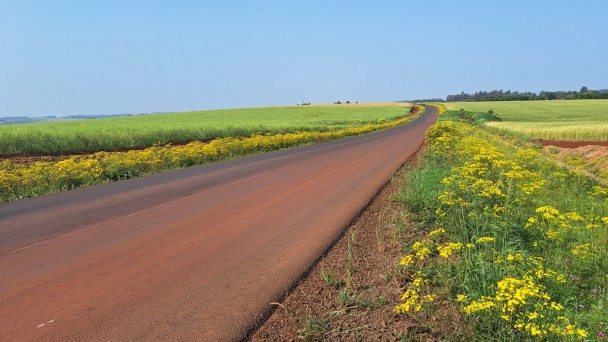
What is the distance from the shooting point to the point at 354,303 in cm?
452

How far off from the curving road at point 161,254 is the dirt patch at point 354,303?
248 millimetres

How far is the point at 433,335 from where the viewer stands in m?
3.79

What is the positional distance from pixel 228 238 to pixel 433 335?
3845 mm

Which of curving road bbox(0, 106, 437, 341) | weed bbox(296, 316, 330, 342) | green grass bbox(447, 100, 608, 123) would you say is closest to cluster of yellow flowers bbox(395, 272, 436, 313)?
weed bbox(296, 316, 330, 342)

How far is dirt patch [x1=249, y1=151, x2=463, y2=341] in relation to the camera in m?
3.90

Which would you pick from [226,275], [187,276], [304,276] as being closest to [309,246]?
[304,276]

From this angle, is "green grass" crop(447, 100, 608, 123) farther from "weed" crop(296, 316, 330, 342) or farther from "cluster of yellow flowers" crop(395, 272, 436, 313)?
"weed" crop(296, 316, 330, 342)

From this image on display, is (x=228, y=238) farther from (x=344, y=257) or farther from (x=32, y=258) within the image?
(x=32, y=258)

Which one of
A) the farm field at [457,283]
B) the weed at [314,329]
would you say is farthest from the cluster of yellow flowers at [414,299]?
the weed at [314,329]

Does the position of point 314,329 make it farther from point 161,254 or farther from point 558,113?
point 558,113

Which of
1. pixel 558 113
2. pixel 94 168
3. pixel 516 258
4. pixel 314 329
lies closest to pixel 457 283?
pixel 516 258

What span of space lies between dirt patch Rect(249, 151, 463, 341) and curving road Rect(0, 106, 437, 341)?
0.25m

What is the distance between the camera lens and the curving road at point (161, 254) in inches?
163

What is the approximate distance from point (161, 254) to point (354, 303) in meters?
3.03
